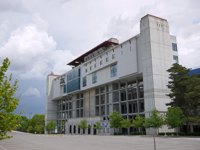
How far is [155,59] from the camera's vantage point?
59969 mm

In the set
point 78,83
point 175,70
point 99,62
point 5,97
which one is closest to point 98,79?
point 99,62

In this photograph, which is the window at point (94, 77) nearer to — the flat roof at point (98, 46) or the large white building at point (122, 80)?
the large white building at point (122, 80)

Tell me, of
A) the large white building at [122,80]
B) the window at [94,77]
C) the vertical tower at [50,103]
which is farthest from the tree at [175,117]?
the vertical tower at [50,103]

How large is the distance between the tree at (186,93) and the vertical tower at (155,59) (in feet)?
22.9

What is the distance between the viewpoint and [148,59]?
197 ft

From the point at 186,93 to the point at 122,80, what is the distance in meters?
28.6

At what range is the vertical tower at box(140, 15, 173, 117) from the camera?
5841cm

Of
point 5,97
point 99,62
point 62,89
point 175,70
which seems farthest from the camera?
point 62,89

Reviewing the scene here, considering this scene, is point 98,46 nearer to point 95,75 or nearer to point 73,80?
point 95,75

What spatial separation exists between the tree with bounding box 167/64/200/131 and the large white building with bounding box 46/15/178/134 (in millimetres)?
8001

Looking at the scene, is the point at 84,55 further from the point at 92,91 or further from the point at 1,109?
the point at 1,109

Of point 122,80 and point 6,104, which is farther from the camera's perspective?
point 122,80

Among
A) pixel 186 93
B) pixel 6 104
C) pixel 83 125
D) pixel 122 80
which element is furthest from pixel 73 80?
pixel 6 104

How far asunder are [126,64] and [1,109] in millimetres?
55612
